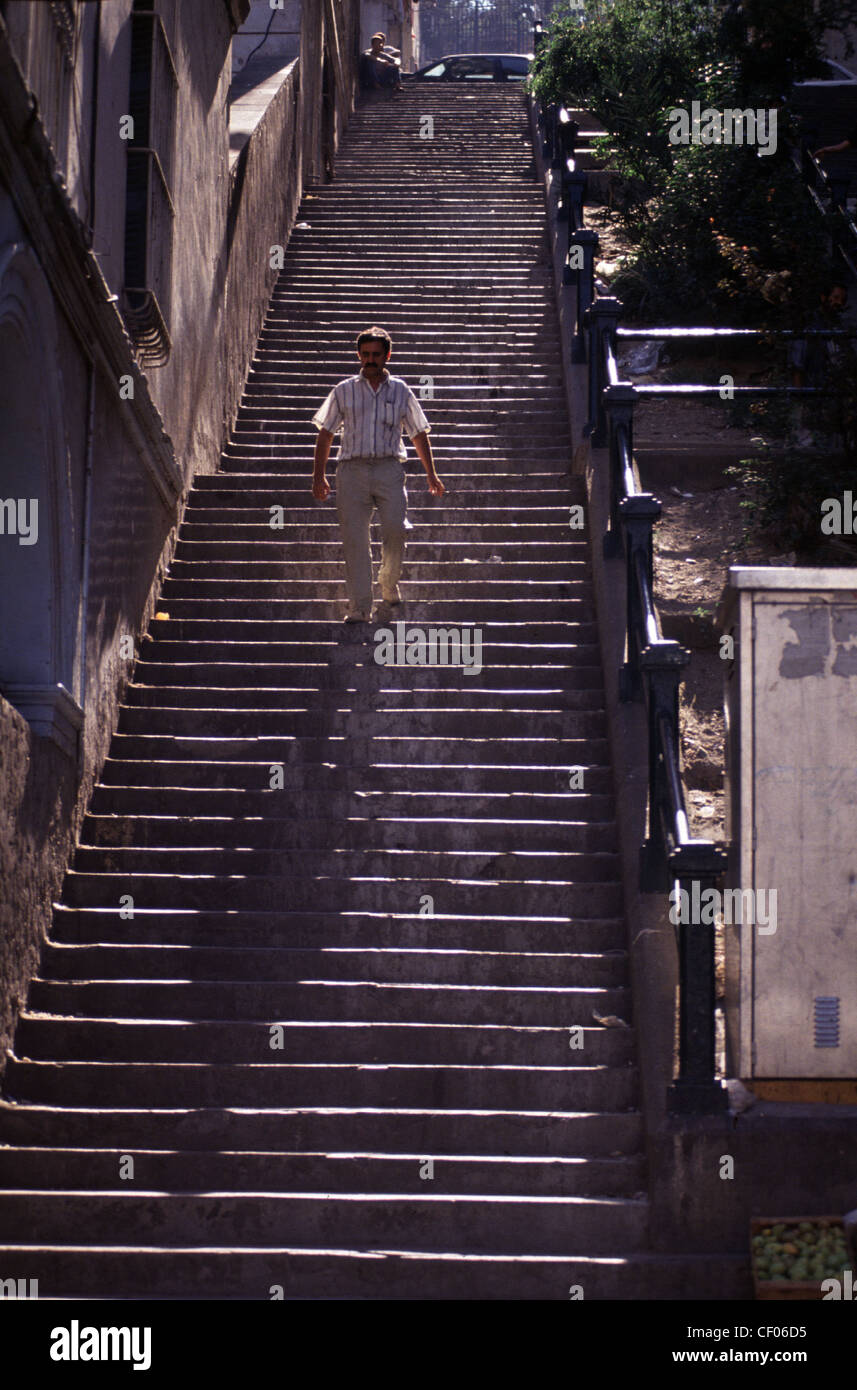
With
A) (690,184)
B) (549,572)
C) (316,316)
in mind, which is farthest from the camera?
(690,184)

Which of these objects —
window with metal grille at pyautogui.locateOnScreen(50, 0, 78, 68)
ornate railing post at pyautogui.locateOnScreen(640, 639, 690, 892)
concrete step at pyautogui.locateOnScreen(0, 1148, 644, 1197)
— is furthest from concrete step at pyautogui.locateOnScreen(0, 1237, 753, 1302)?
window with metal grille at pyautogui.locateOnScreen(50, 0, 78, 68)

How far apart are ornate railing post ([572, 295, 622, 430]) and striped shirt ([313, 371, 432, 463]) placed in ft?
4.51

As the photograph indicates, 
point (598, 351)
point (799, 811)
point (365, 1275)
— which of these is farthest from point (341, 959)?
point (598, 351)

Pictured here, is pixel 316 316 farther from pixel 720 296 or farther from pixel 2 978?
pixel 2 978

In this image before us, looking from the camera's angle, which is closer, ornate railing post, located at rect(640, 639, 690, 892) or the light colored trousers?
ornate railing post, located at rect(640, 639, 690, 892)

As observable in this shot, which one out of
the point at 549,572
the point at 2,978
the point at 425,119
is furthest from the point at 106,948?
the point at 425,119

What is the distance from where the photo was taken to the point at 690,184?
46.4 ft

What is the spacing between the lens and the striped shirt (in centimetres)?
847

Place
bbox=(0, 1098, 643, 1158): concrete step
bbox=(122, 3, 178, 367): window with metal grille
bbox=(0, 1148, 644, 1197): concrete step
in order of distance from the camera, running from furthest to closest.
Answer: bbox=(122, 3, 178, 367): window with metal grille, bbox=(0, 1098, 643, 1158): concrete step, bbox=(0, 1148, 644, 1197): concrete step

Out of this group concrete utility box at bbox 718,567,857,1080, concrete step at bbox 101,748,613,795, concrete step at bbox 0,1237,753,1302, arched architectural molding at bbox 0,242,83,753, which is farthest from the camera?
concrete step at bbox 101,748,613,795

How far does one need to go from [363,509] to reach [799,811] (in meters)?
3.76

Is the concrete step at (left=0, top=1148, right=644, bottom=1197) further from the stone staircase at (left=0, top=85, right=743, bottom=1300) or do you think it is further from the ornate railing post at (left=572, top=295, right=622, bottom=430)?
the ornate railing post at (left=572, top=295, right=622, bottom=430)

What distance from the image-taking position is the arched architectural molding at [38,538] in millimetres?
6523
